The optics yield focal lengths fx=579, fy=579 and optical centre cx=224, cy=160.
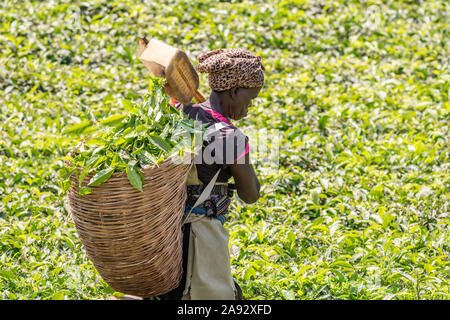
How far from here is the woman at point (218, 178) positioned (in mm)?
2334

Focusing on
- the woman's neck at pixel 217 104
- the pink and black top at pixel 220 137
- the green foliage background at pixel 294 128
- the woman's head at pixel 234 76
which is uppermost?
the woman's head at pixel 234 76

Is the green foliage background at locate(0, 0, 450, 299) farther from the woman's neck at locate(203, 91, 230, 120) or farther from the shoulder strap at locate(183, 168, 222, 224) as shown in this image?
the woman's neck at locate(203, 91, 230, 120)

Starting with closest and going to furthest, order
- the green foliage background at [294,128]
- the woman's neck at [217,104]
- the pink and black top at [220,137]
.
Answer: the pink and black top at [220,137]
the woman's neck at [217,104]
the green foliage background at [294,128]

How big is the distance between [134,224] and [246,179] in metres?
0.58

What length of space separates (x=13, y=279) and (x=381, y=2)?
4.88m

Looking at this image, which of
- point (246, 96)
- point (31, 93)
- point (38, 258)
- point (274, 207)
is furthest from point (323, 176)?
point (31, 93)

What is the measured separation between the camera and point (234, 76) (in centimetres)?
240

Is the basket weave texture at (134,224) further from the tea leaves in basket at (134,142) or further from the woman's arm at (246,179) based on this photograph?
the woman's arm at (246,179)

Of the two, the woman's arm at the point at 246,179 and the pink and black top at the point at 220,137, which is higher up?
the pink and black top at the point at 220,137

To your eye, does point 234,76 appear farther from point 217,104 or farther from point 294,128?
point 294,128

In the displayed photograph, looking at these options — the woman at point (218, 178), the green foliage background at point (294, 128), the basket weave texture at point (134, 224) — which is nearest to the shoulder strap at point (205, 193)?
the woman at point (218, 178)

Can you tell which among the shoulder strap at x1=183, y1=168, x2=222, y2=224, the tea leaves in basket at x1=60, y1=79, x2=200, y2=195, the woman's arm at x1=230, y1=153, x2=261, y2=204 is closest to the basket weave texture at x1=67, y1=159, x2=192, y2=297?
the tea leaves in basket at x1=60, y1=79, x2=200, y2=195

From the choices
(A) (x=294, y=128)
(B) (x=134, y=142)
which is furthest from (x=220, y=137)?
(A) (x=294, y=128)

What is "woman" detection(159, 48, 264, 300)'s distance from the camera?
2334mm
